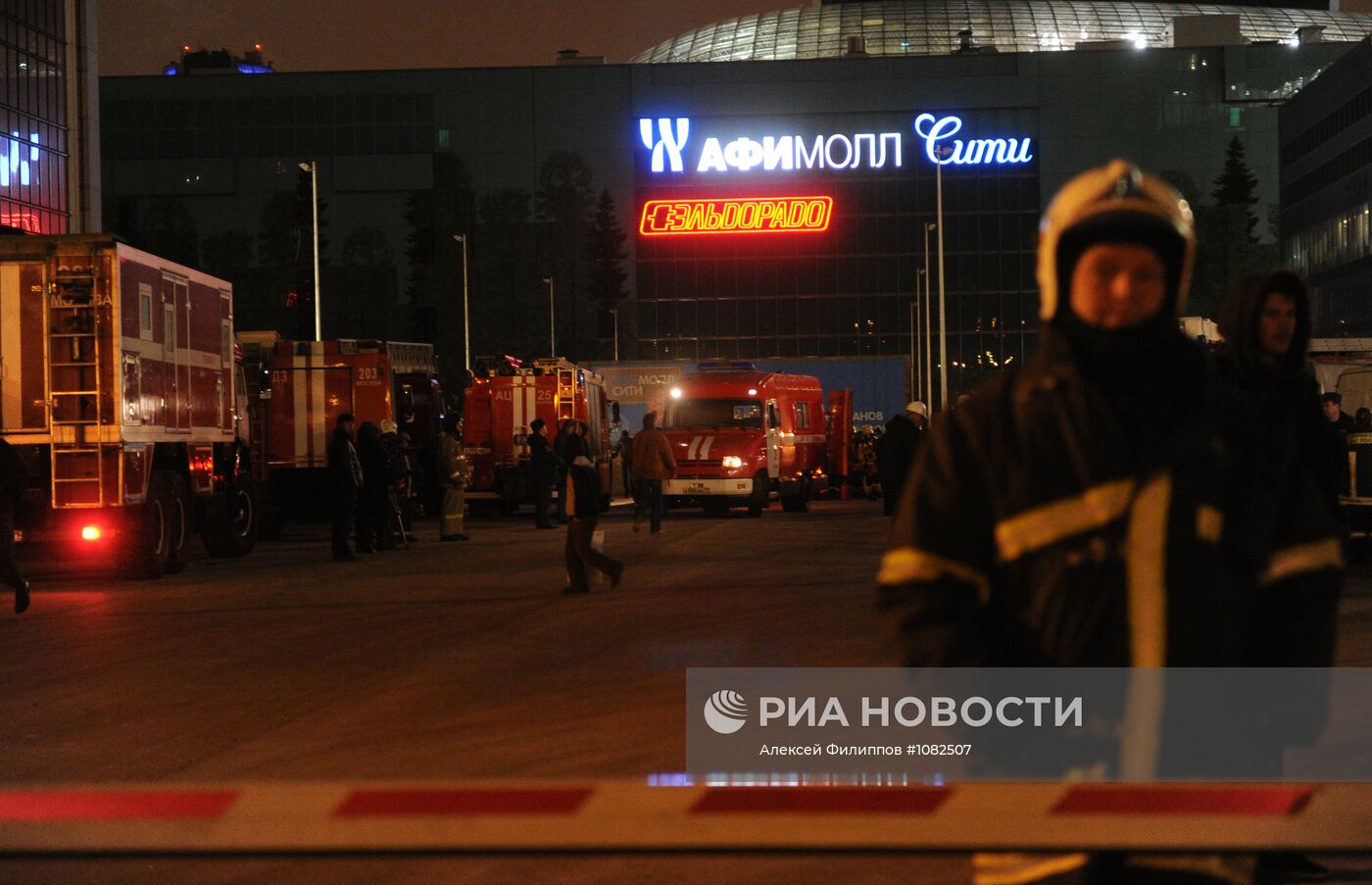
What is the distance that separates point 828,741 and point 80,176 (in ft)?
190

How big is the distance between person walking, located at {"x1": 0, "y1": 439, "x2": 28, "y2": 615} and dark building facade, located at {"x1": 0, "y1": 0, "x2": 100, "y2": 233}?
42609 millimetres

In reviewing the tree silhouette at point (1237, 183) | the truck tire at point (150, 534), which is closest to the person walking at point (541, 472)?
the truck tire at point (150, 534)

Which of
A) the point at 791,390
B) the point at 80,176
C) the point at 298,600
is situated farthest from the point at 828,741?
the point at 80,176

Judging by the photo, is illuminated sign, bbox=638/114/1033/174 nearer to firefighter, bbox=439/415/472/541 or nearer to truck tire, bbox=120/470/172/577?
firefighter, bbox=439/415/472/541

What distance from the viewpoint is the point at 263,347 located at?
99.2ft

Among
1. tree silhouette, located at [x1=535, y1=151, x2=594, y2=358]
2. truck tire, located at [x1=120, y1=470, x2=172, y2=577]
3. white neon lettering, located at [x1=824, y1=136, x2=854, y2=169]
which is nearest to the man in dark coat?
truck tire, located at [x1=120, y1=470, x2=172, y2=577]

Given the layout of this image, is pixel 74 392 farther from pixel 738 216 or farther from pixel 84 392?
pixel 738 216

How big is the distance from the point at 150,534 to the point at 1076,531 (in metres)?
17.6

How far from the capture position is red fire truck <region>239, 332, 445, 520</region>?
29594 millimetres

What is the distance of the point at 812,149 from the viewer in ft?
279

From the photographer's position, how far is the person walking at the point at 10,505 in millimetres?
15094

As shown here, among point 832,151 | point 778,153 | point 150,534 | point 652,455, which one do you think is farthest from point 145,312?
point 832,151

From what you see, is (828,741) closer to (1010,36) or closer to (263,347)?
(263,347)

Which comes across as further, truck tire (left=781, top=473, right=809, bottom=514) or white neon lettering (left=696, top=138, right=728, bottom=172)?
white neon lettering (left=696, top=138, right=728, bottom=172)
